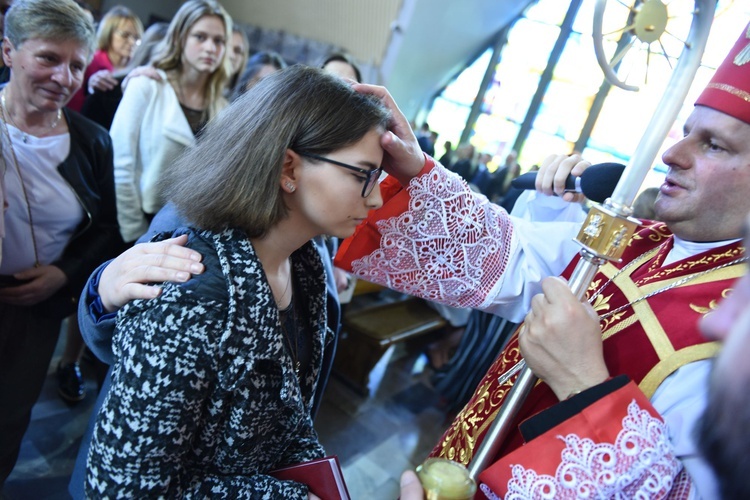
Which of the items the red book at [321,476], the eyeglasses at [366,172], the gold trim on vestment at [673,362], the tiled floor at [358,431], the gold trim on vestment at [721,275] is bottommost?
the tiled floor at [358,431]

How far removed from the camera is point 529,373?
3.46 feet

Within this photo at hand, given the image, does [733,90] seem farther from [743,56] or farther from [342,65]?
[342,65]

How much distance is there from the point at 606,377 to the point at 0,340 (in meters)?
2.09

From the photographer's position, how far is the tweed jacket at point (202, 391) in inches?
41.2

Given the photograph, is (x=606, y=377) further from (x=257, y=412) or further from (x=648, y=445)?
(x=257, y=412)

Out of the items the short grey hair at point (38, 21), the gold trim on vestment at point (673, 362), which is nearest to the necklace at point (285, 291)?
the gold trim on vestment at point (673, 362)

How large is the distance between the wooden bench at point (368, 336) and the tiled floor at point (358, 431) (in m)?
0.12

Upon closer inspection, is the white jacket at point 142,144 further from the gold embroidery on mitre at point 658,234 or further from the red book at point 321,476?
the gold embroidery on mitre at point 658,234

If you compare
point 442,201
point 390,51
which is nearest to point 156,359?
point 442,201

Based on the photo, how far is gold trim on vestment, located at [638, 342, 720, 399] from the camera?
3.50 feet

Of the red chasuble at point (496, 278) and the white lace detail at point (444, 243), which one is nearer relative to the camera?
the red chasuble at point (496, 278)

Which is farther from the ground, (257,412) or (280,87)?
(280,87)

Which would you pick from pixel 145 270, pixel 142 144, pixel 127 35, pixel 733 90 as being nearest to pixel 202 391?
pixel 145 270

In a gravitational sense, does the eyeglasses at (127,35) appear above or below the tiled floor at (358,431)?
above
